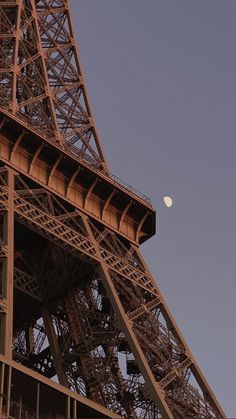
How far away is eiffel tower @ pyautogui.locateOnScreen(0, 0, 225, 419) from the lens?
3816 cm

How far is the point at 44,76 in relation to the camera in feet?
165

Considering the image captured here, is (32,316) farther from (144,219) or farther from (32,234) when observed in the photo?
(144,219)

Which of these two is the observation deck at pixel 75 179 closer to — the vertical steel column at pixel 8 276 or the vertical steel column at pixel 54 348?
the vertical steel column at pixel 8 276

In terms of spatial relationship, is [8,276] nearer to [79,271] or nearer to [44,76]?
[79,271]

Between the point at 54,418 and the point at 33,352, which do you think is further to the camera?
the point at 33,352

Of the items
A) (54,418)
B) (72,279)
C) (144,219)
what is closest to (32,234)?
(72,279)

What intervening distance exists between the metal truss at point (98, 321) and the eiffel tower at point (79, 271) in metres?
0.05

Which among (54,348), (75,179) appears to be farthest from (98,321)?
(75,179)

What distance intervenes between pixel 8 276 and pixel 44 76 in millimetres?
17097

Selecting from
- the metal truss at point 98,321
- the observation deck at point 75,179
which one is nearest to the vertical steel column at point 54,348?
the metal truss at point 98,321

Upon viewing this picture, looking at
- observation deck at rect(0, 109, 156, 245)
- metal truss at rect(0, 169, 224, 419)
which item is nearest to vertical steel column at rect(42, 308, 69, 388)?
metal truss at rect(0, 169, 224, 419)

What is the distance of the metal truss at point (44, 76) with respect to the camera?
1860 inches

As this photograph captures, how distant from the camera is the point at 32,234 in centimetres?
4328

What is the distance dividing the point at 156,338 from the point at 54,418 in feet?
28.0
